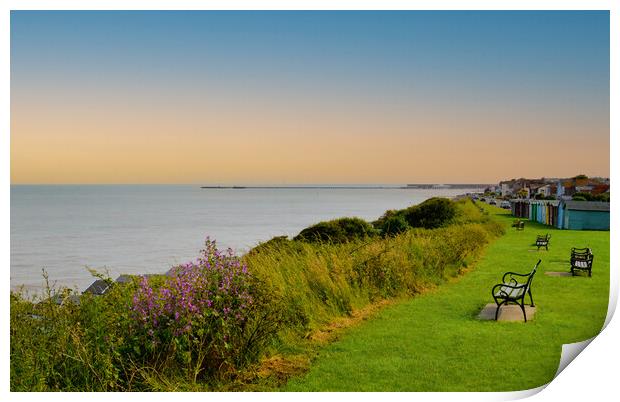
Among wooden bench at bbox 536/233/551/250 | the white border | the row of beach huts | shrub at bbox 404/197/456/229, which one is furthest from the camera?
shrub at bbox 404/197/456/229

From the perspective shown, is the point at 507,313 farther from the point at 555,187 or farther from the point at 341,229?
the point at 555,187

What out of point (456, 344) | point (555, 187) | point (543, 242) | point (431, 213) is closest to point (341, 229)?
point (431, 213)

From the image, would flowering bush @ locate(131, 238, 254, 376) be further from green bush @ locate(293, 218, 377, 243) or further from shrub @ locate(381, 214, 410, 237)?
shrub @ locate(381, 214, 410, 237)

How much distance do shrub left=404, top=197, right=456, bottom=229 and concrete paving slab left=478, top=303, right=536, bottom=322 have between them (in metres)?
10.8

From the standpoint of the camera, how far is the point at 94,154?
10648 mm

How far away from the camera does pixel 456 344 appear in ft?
18.7

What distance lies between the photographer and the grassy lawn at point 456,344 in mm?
4781

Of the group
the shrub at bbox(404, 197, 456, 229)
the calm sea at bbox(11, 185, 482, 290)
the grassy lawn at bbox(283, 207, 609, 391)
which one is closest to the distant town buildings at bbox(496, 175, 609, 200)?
the shrub at bbox(404, 197, 456, 229)

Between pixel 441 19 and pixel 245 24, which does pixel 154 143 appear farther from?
pixel 441 19

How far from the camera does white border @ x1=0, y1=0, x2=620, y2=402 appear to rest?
15.0 feet

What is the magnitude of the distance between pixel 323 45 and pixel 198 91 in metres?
2.92

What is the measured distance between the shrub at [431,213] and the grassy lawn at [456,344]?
29.1 feet
